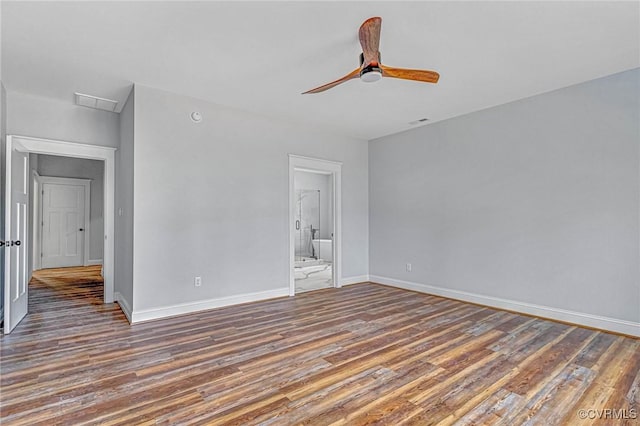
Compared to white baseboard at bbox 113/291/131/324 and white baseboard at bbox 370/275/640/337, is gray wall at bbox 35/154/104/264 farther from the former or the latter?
white baseboard at bbox 370/275/640/337

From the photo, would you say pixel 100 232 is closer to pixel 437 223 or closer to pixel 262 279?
pixel 262 279

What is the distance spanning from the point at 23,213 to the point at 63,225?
15.8 ft

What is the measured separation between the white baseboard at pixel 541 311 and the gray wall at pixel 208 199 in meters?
2.31

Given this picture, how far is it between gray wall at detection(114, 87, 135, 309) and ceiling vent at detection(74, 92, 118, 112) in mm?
140

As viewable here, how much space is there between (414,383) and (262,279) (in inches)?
112

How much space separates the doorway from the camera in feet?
10.9

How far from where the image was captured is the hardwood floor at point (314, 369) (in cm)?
197

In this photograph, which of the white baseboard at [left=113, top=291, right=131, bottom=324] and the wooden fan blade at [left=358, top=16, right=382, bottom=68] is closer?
the wooden fan blade at [left=358, top=16, right=382, bottom=68]

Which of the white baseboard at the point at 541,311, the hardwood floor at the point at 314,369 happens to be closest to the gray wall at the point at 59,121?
the hardwood floor at the point at 314,369

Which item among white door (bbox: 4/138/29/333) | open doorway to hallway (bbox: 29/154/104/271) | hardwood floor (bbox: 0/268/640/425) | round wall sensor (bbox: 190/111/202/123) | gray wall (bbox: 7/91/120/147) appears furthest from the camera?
open doorway to hallway (bbox: 29/154/104/271)

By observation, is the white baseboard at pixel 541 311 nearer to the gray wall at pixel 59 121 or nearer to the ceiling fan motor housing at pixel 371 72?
the ceiling fan motor housing at pixel 371 72

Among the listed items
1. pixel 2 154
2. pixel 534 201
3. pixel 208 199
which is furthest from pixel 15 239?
pixel 534 201

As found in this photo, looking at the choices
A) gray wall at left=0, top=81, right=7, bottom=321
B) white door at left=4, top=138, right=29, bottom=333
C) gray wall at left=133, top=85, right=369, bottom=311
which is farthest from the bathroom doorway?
gray wall at left=0, top=81, right=7, bottom=321

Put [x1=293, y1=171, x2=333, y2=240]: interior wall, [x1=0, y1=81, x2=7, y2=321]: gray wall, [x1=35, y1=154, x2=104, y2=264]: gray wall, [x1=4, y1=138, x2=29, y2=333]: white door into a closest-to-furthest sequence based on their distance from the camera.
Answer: [x1=4, y1=138, x2=29, y2=333]: white door < [x1=0, y1=81, x2=7, y2=321]: gray wall < [x1=35, y1=154, x2=104, y2=264]: gray wall < [x1=293, y1=171, x2=333, y2=240]: interior wall
